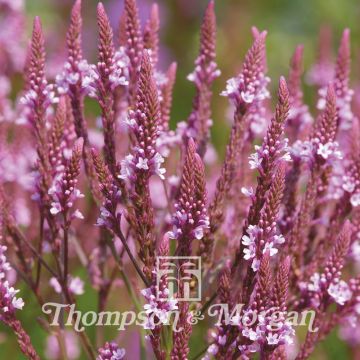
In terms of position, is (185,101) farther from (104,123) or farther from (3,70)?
(104,123)

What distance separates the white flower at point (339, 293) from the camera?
208 cm

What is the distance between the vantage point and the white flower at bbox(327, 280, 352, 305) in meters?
2.08

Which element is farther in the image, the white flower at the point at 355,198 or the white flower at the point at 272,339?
the white flower at the point at 355,198

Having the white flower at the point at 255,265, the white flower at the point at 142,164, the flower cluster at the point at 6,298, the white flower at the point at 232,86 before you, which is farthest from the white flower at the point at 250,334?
the white flower at the point at 232,86

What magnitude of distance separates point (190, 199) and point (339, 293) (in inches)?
20.5

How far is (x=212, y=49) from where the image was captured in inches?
93.7

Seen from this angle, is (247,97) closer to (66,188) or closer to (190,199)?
(190,199)

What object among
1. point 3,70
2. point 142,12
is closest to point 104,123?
point 3,70

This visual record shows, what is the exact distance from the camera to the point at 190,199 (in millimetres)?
1900

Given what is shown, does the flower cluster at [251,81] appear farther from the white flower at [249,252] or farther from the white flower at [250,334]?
the white flower at [250,334]

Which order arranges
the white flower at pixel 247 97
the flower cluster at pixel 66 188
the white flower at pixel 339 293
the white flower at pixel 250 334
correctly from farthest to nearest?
the white flower at pixel 247 97 → the white flower at pixel 339 293 → the flower cluster at pixel 66 188 → the white flower at pixel 250 334


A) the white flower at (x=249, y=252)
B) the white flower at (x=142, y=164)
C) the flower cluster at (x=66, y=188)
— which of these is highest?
the white flower at (x=142, y=164)

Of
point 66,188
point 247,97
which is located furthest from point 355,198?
point 66,188

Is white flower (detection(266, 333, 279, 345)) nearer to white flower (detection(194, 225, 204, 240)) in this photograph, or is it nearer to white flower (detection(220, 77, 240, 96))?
white flower (detection(194, 225, 204, 240))
